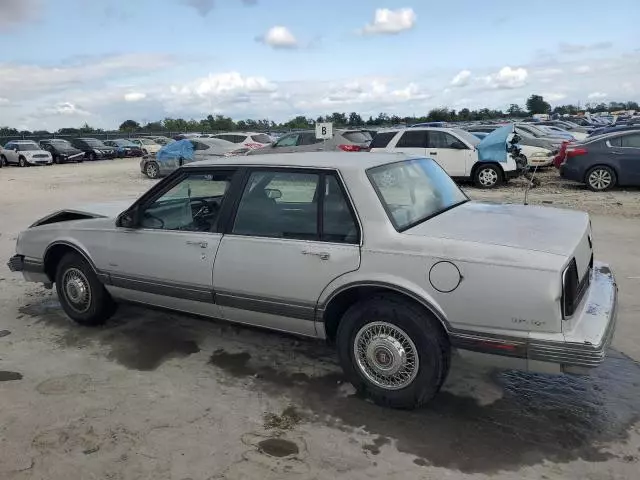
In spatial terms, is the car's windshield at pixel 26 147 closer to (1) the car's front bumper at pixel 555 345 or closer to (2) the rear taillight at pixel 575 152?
(2) the rear taillight at pixel 575 152

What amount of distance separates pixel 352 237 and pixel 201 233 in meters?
1.29

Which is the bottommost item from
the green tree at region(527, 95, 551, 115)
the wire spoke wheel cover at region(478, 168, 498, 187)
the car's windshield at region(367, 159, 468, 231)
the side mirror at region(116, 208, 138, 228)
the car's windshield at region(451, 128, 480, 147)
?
the wire spoke wheel cover at region(478, 168, 498, 187)

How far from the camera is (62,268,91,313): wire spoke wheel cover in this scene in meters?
5.02

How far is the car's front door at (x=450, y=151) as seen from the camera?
1470 cm

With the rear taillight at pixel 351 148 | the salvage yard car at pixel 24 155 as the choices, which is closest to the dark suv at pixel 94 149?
the salvage yard car at pixel 24 155

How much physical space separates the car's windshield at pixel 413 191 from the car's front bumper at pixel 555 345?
84cm

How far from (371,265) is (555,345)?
1126 millimetres

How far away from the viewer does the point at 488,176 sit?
572 inches

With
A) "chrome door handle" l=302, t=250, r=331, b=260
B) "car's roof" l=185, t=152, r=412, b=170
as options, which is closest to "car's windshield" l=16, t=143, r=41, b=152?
"car's roof" l=185, t=152, r=412, b=170

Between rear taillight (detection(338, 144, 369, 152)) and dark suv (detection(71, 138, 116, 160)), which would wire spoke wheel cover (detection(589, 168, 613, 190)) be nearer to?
rear taillight (detection(338, 144, 369, 152))

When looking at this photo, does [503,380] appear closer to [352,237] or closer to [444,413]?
[444,413]

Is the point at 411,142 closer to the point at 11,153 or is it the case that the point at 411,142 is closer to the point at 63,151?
the point at 63,151

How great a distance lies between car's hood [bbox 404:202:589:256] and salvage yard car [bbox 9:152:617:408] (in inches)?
0.6

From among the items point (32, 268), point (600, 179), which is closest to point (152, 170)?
point (600, 179)
